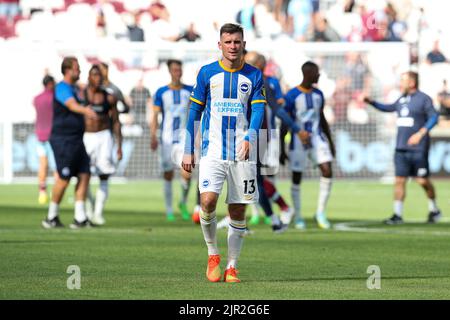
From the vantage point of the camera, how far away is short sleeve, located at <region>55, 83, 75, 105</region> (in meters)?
17.0

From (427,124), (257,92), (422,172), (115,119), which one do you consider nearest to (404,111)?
(427,124)

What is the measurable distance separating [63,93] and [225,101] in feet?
21.1

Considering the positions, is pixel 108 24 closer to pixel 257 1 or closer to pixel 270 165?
pixel 257 1

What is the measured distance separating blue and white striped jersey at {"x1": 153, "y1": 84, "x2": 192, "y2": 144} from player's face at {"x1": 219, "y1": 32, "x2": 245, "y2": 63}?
368 inches

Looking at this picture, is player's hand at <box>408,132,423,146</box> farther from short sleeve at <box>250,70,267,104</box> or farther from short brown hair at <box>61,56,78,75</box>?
short sleeve at <box>250,70,267,104</box>

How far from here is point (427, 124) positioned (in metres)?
19.5

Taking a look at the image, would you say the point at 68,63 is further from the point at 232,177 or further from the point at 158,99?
the point at 232,177

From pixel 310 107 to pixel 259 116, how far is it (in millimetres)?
6960

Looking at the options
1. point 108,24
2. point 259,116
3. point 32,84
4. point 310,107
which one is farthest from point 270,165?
point 108,24

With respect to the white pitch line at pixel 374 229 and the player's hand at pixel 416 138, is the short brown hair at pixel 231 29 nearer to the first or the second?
the white pitch line at pixel 374 229

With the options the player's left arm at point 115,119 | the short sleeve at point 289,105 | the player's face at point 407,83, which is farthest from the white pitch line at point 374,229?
the player's left arm at point 115,119

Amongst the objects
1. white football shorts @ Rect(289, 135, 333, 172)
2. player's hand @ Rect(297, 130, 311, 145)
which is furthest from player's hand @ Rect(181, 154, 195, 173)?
white football shorts @ Rect(289, 135, 333, 172)

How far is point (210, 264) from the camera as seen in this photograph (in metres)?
11.1

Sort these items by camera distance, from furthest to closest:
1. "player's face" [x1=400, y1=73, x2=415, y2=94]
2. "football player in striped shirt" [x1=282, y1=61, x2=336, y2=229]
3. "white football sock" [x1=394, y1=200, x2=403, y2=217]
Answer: "player's face" [x1=400, y1=73, x2=415, y2=94], "white football sock" [x1=394, y1=200, x2=403, y2=217], "football player in striped shirt" [x1=282, y1=61, x2=336, y2=229]
